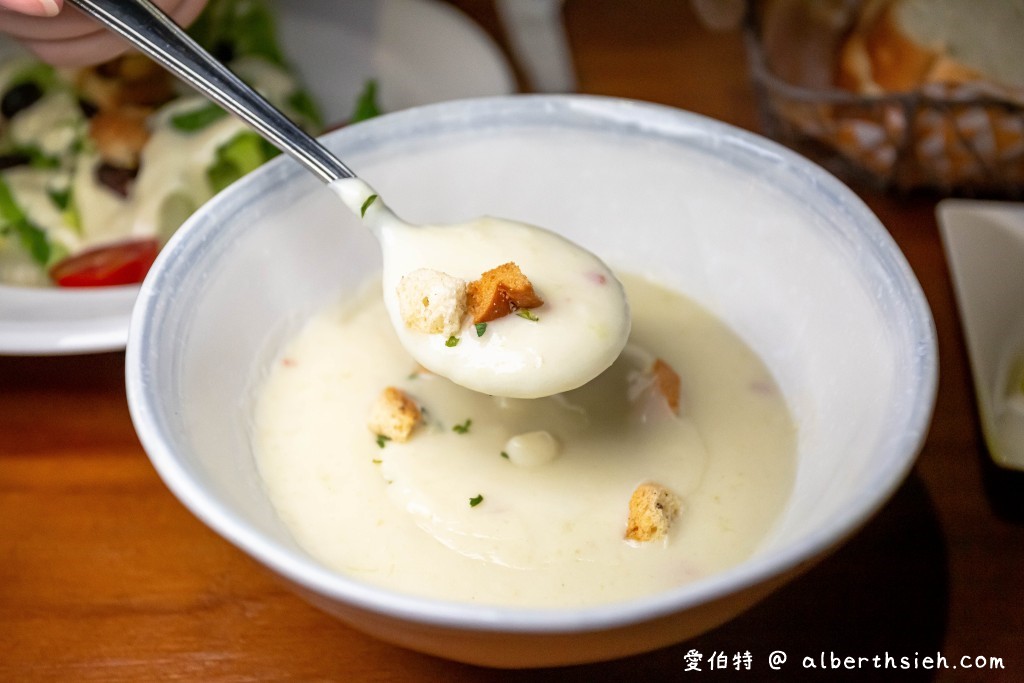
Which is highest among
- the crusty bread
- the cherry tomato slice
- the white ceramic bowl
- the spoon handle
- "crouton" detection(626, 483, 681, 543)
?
the crusty bread

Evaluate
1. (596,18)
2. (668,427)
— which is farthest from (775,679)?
(596,18)

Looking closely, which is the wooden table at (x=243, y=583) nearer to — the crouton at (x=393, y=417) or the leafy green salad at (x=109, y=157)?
the crouton at (x=393, y=417)

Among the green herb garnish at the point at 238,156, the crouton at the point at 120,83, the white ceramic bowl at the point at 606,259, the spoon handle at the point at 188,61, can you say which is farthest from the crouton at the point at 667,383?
the crouton at the point at 120,83

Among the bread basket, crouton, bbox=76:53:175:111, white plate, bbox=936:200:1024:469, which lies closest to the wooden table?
white plate, bbox=936:200:1024:469

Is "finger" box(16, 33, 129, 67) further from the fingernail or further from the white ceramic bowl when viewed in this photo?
the white ceramic bowl

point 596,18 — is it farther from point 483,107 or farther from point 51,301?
point 51,301

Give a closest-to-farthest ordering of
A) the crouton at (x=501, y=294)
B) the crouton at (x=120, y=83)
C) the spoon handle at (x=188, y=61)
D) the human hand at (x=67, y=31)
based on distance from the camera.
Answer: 1. the crouton at (x=501, y=294)
2. the spoon handle at (x=188, y=61)
3. the human hand at (x=67, y=31)
4. the crouton at (x=120, y=83)
